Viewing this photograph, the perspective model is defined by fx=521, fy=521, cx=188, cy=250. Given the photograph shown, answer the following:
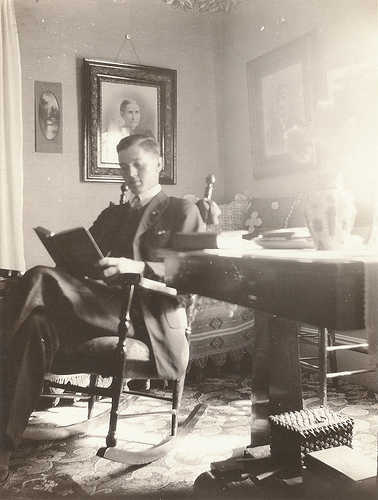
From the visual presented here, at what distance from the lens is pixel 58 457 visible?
2268mm

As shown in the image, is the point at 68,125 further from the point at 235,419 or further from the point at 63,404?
the point at 235,419

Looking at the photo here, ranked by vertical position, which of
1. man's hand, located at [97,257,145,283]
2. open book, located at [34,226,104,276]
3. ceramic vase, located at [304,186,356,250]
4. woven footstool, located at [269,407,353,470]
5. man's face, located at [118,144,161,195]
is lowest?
woven footstool, located at [269,407,353,470]

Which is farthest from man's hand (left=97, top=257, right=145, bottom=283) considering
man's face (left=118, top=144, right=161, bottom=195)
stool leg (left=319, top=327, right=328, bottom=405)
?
stool leg (left=319, top=327, right=328, bottom=405)

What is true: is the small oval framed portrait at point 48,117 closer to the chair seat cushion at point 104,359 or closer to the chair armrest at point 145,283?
the chair armrest at point 145,283

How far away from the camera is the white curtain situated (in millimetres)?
2588

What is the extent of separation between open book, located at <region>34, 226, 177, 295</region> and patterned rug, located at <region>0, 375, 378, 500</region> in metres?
0.73

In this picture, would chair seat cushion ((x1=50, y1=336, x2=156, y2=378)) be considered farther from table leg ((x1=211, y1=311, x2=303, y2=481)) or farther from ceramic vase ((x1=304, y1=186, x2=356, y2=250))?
ceramic vase ((x1=304, y1=186, x2=356, y2=250))

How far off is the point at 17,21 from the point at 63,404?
2.08 metres

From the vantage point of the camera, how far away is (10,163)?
2.58 metres

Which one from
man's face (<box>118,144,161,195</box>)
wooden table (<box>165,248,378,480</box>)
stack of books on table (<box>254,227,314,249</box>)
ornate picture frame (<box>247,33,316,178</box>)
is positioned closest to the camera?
wooden table (<box>165,248,378,480</box>)

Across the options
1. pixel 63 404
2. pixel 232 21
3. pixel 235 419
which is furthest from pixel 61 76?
pixel 235 419

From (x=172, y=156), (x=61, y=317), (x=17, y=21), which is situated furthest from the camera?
(x=172, y=156)

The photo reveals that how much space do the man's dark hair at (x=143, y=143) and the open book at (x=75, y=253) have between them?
0.62m

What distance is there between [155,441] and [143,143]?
1.43 m
